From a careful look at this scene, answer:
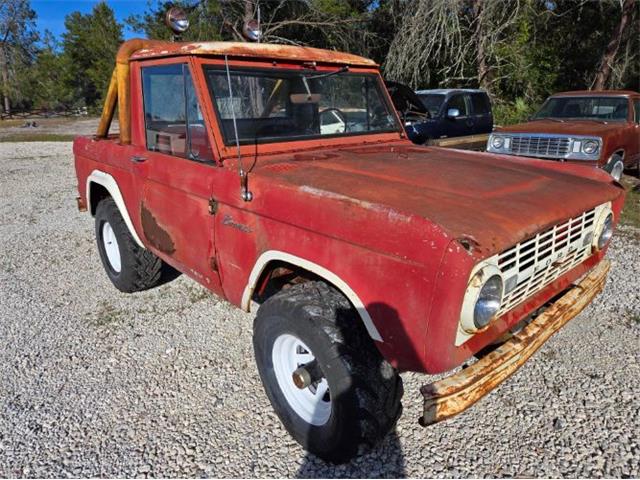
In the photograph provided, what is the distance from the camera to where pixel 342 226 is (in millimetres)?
2051

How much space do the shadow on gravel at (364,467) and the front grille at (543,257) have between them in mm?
983

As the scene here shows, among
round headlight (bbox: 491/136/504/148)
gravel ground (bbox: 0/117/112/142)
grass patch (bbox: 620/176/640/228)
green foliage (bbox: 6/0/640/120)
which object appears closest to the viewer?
grass patch (bbox: 620/176/640/228)

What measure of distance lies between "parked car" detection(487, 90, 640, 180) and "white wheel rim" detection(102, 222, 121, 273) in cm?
643

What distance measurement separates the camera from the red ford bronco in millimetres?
1887

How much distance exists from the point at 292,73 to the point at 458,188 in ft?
4.96

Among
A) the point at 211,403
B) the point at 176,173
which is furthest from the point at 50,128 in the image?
the point at 211,403

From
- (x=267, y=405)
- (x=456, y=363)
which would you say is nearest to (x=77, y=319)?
(x=267, y=405)

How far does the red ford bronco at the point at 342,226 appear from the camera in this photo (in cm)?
189

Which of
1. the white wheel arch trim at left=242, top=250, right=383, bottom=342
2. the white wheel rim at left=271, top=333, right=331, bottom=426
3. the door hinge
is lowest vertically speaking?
the white wheel rim at left=271, top=333, right=331, bottom=426

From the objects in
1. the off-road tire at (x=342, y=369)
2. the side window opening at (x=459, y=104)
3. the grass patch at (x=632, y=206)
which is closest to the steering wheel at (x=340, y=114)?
the off-road tire at (x=342, y=369)

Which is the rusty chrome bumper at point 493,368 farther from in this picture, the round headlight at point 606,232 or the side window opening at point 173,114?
the side window opening at point 173,114

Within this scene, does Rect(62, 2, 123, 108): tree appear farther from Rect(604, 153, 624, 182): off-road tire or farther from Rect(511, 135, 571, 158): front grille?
Rect(604, 153, 624, 182): off-road tire

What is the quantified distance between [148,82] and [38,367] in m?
2.14

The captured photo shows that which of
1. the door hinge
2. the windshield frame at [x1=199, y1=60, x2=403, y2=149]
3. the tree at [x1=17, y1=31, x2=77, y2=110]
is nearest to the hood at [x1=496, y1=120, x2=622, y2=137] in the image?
the windshield frame at [x1=199, y1=60, x2=403, y2=149]
